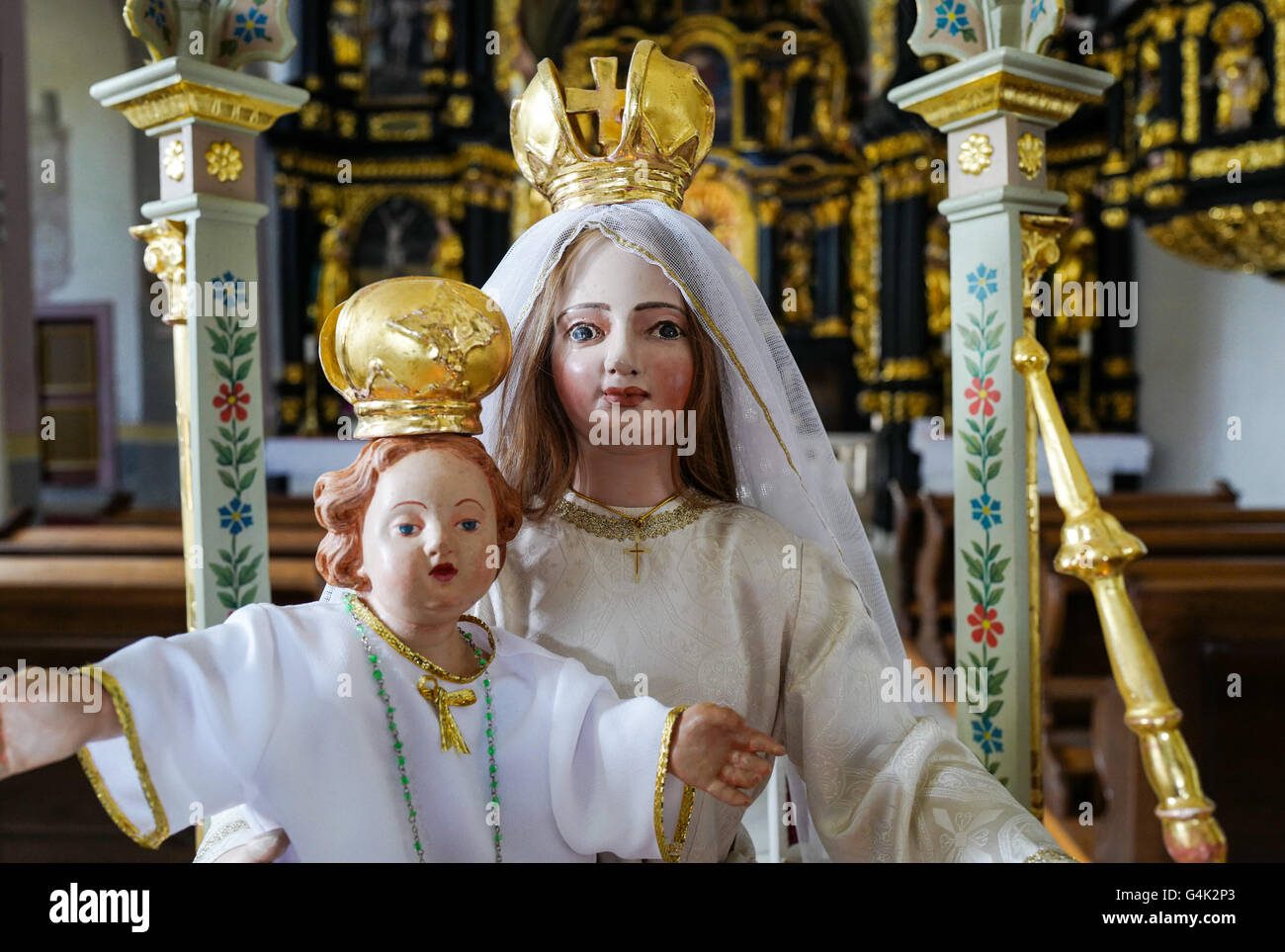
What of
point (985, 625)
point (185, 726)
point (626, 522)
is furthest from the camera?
point (985, 625)

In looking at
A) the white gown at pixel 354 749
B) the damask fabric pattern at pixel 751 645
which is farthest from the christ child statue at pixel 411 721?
the damask fabric pattern at pixel 751 645

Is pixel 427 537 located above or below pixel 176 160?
below

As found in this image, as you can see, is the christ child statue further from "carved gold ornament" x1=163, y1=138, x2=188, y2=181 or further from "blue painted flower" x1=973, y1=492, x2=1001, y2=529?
"blue painted flower" x1=973, y1=492, x2=1001, y2=529

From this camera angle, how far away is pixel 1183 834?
3.66ft

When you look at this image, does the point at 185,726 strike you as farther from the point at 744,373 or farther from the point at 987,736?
the point at 987,736

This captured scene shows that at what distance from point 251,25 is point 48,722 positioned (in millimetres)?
1305

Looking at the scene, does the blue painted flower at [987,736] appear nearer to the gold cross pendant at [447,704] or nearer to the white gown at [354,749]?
the white gown at [354,749]

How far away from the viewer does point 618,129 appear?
1664mm

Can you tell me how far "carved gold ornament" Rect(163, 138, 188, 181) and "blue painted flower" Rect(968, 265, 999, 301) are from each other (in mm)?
1406

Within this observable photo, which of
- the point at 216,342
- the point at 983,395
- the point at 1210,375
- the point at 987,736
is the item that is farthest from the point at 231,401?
the point at 1210,375

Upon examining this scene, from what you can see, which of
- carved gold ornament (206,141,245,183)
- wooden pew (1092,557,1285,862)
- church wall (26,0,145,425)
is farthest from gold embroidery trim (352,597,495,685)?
church wall (26,0,145,425)

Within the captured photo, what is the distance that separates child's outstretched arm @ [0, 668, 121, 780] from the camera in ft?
3.52

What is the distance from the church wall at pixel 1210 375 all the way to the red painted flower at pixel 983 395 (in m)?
6.60
